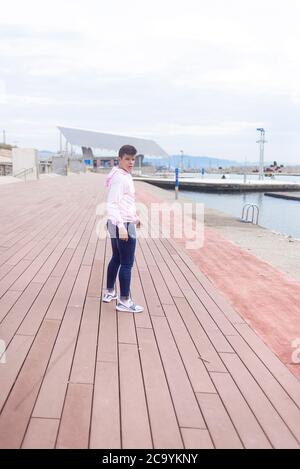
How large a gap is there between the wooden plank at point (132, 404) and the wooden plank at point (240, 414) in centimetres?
52

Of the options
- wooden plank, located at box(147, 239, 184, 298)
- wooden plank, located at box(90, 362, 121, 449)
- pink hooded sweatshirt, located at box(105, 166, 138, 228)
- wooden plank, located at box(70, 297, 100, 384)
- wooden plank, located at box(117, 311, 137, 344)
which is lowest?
wooden plank, located at box(147, 239, 184, 298)

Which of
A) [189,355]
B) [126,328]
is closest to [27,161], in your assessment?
[126,328]

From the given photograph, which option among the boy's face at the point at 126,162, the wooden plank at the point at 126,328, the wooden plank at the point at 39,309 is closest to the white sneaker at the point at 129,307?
the wooden plank at the point at 126,328

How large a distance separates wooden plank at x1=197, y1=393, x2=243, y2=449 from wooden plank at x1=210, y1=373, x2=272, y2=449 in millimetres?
35

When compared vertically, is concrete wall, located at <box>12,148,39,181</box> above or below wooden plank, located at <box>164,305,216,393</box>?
above

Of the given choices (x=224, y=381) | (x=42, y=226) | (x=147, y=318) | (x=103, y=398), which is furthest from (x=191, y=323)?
(x=42, y=226)

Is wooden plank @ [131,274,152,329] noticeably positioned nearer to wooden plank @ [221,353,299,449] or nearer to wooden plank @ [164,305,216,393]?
wooden plank @ [164,305,216,393]

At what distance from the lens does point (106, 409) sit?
2.42 m

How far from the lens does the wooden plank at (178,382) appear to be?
2396 millimetres

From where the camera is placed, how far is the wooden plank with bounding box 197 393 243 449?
7.22ft

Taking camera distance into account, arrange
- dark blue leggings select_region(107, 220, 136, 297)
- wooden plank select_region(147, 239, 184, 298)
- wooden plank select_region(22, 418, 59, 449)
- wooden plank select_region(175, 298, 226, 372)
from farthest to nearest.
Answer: wooden plank select_region(147, 239, 184, 298), dark blue leggings select_region(107, 220, 136, 297), wooden plank select_region(175, 298, 226, 372), wooden plank select_region(22, 418, 59, 449)

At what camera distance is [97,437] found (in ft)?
7.11

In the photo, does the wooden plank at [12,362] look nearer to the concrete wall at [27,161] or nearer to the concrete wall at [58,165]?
the concrete wall at [27,161]

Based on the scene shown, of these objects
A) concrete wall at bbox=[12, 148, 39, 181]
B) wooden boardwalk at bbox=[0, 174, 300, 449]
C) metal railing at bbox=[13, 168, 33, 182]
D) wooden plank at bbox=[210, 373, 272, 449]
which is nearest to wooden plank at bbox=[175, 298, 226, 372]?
wooden boardwalk at bbox=[0, 174, 300, 449]
